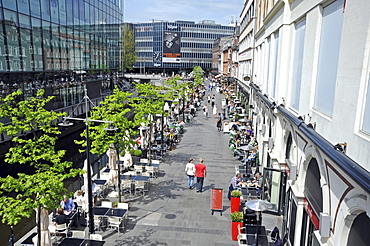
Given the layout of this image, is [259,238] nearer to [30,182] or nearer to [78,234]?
[78,234]

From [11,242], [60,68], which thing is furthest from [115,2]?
[11,242]

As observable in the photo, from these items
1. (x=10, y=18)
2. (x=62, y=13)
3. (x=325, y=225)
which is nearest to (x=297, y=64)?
(x=325, y=225)

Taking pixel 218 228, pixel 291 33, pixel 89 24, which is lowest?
pixel 218 228

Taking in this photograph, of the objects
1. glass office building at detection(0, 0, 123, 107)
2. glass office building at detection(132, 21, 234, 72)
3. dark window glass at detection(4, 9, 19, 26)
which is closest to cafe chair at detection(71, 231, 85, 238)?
glass office building at detection(0, 0, 123, 107)

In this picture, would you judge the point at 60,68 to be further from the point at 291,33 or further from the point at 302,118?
the point at 302,118

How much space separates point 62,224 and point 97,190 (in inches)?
137

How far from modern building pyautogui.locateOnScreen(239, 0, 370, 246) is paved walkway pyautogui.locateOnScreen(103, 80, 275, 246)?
8.77ft

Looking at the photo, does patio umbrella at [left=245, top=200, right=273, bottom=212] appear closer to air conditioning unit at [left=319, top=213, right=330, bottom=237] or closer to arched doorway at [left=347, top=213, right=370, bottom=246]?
air conditioning unit at [left=319, top=213, right=330, bottom=237]

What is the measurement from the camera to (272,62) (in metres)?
16.0

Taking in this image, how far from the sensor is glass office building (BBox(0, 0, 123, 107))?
19.9 meters

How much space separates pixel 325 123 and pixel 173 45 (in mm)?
120176

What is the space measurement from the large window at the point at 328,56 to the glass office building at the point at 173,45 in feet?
386

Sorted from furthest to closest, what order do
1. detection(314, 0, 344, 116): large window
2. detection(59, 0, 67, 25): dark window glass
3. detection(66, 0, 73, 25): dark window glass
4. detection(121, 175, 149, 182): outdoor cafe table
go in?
detection(66, 0, 73, 25): dark window glass → detection(59, 0, 67, 25): dark window glass → detection(121, 175, 149, 182): outdoor cafe table → detection(314, 0, 344, 116): large window

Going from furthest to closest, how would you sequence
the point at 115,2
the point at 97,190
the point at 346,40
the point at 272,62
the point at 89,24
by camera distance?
the point at 115,2 < the point at 89,24 < the point at 272,62 < the point at 97,190 < the point at 346,40
